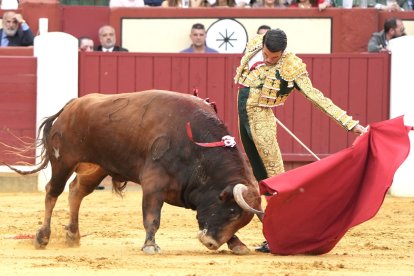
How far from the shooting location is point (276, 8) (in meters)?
13.3

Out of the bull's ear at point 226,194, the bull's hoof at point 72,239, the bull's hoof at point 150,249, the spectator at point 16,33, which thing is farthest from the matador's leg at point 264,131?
the spectator at point 16,33

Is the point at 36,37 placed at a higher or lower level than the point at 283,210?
higher

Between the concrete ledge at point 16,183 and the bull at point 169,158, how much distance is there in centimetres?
427

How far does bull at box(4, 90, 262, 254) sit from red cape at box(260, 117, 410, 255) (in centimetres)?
18

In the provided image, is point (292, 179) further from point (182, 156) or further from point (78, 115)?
point (78, 115)

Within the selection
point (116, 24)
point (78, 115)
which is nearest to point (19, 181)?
point (116, 24)

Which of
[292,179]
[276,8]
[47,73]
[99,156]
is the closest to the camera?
[292,179]

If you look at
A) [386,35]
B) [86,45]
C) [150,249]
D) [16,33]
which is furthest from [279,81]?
[16,33]

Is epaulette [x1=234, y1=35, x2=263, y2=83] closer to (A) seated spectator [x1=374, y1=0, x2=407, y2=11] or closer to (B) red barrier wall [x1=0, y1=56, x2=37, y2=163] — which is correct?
(B) red barrier wall [x1=0, y1=56, x2=37, y2=163]

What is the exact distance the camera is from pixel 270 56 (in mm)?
7559

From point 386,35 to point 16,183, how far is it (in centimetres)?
388

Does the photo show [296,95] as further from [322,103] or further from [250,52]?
[322,103]

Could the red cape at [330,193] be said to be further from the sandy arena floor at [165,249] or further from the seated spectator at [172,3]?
the seated spectator at [172,3]

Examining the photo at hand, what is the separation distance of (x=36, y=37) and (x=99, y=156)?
4.56 m
